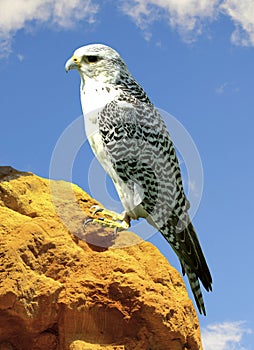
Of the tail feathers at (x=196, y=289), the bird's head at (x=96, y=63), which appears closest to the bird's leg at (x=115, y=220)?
the tail feathers at (x=196, y=289)

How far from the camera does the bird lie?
22.9 ft

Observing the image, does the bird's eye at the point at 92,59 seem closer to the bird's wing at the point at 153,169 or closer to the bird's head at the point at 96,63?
the bird's head at the point at 96,63

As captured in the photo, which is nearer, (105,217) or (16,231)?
(16,231)

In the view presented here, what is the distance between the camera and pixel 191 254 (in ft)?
23.4

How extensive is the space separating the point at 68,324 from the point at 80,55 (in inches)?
111

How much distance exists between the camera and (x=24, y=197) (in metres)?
7.88

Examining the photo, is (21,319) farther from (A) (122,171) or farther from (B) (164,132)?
(B) (164,132)

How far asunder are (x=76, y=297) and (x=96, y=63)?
247cm

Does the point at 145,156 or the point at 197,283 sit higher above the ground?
the point at 145,156

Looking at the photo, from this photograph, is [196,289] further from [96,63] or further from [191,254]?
[96,63]

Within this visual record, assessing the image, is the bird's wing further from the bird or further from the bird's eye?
the bird's eye

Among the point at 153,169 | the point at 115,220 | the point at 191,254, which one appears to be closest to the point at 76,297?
the point at 115,220

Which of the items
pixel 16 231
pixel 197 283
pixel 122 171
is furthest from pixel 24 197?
pixel 197 283

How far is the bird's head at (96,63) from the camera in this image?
7.28m
